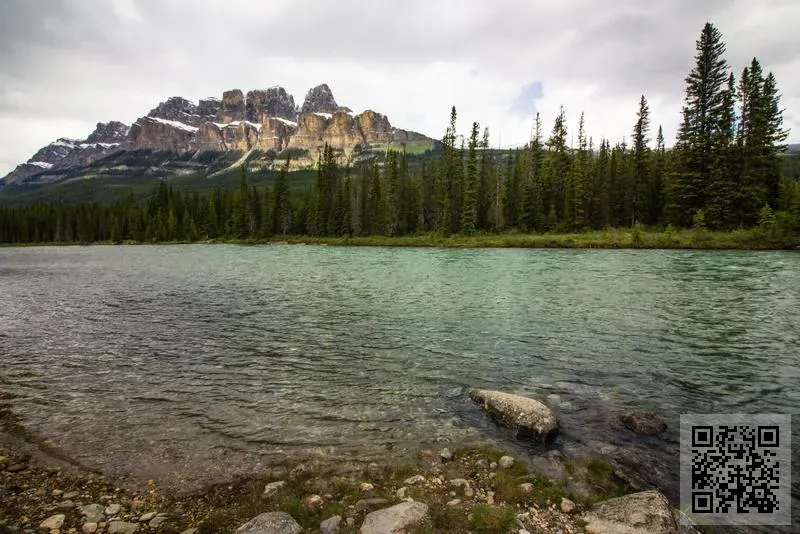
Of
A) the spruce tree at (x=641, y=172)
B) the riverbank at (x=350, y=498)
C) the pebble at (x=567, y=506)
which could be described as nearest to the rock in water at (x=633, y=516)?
the riverbank at (x=350, y=498)

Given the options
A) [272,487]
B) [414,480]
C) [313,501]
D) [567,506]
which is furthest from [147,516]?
[567,506]

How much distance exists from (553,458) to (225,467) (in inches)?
233

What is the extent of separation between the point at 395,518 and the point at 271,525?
1.63 meters

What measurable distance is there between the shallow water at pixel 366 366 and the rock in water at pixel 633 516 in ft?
5.66

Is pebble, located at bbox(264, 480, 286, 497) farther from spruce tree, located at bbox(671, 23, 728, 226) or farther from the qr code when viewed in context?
spruce tree, located at bbox(671, 23, 728, 226)

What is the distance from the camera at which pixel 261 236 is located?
115m

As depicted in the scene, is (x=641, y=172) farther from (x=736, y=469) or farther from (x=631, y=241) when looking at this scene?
(x=736, y=469)

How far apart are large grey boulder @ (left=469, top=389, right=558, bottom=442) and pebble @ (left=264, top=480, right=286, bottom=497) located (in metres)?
4.70

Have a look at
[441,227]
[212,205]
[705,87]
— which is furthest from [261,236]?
[705,87]

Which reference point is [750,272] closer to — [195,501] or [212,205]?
[195,501]

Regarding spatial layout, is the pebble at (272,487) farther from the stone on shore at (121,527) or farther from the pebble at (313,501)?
the stone on shore at (121,527)

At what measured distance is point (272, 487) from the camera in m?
6.54

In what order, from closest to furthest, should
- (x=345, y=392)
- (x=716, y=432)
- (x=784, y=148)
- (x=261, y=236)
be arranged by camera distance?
(x=716, y=432), (x=345, y=392), (x=784, y=148), (x=261, y=236)

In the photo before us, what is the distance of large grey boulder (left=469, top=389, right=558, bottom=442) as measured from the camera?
8305 mm
